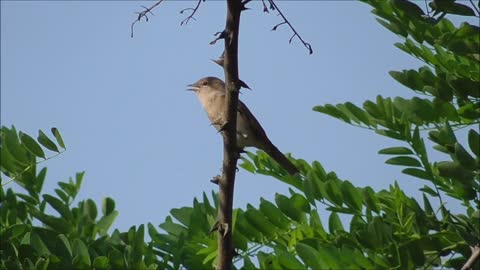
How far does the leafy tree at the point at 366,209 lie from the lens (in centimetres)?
354

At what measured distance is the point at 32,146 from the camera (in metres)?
4.52

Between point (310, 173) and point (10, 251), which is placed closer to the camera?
point (310, 173)

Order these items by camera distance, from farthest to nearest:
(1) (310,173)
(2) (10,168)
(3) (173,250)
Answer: (2) (10,168) → (3) (173,250) → (1) (310,173)

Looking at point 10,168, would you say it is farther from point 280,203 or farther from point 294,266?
point 294,266

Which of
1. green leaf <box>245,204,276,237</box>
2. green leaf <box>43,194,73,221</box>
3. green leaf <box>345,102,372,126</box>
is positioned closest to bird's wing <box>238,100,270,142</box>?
green leaf <box>43,194,73,221</box>

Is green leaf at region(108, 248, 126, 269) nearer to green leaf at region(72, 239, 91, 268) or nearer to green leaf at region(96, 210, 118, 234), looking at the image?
green leaf at region(72, 239, 91, 268)

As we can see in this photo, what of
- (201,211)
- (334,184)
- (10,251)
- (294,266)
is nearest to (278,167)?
(201,211)

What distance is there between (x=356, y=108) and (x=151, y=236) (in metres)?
1.20

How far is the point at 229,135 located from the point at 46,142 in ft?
5.38

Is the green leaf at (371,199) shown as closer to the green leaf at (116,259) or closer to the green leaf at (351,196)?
the green leaf at (351,196)

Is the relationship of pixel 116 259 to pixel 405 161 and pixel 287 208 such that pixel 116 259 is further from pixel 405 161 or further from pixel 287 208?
pixel 405 161

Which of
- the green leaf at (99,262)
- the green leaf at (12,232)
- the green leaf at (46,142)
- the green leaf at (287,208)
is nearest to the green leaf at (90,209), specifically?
the green leaf at (12,232)

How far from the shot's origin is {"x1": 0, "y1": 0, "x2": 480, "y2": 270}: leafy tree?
3.54 m

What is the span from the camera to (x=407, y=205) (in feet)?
12.5
